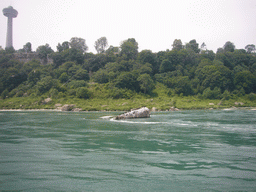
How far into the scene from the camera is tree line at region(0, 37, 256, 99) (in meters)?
78.6

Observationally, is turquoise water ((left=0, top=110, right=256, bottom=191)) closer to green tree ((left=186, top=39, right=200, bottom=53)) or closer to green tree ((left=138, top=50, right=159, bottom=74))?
green tree ((left=138, top=50, right=159, bottom=74))

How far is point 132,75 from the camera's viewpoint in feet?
266

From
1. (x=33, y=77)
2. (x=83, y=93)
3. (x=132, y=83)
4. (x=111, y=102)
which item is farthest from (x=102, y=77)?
(x=33, y=77)

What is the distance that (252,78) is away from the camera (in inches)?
3354

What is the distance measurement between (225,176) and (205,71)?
85703 mm

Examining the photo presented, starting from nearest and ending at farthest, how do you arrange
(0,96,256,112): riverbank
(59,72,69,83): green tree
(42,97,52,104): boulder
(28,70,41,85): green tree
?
(0,96,256,112): riverbank → (42,97,52,104): boulder → (28,70,41,85): green tree → (59,72,69,83): green tree

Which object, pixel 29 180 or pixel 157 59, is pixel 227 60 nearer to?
pixel 157 59

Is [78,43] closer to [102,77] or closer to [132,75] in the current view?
[102,77]

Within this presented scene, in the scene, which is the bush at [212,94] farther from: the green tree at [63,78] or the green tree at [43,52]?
the green tree at [43,52]

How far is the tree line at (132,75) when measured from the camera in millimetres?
78625

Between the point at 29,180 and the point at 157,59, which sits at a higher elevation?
the point at 157,59

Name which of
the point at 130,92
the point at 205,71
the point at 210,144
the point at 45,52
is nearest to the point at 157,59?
the point at 205,71

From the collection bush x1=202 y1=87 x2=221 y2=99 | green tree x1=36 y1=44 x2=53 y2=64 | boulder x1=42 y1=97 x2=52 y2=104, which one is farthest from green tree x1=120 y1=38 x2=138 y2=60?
boulder x1=42 y1=97 x2=52 y2=104

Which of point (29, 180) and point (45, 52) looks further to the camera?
point (45, 52)
